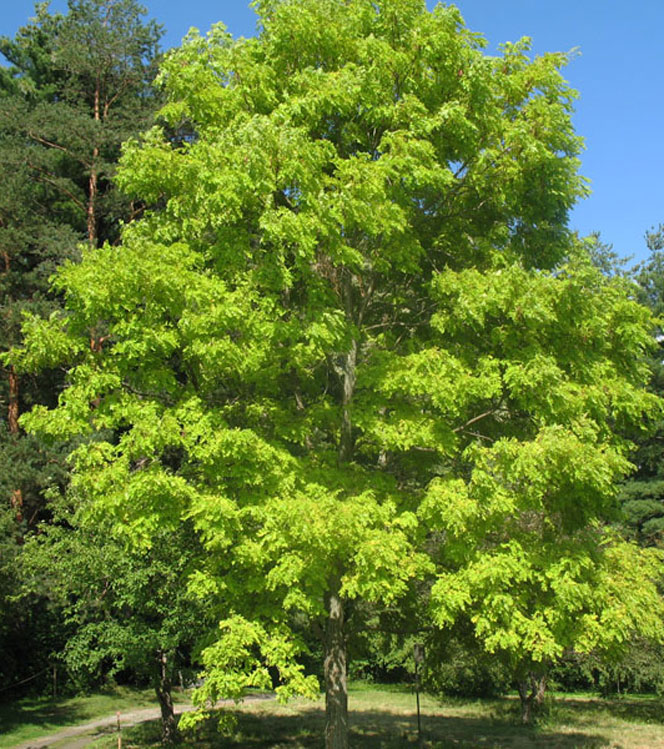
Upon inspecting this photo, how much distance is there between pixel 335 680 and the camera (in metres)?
8.97

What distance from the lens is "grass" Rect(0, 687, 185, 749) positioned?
57.1 ft

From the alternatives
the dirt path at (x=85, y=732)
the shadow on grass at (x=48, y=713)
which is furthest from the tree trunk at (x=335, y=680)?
the shadow on grass at (x=48, y=713)

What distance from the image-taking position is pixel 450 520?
741cm

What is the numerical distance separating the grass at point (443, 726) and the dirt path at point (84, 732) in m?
0.93

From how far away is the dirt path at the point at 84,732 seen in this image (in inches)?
625

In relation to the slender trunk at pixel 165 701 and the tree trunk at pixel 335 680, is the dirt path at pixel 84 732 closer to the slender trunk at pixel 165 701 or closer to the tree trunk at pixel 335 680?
the slender trunk at pixel 165 701

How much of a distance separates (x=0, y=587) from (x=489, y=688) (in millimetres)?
19577

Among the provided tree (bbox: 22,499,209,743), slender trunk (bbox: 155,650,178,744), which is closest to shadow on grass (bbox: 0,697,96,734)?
→ slender trunk (bbox: 155,650,178,744)

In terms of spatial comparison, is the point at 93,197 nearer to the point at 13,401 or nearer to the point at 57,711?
the point at 13,401

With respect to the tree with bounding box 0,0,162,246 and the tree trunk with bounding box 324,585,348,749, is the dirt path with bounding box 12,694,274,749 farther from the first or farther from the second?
the tree with bounding box 0,0,162,246

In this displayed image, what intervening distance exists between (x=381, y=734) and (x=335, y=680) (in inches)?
287

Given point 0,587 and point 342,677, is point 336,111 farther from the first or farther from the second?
point 0,587

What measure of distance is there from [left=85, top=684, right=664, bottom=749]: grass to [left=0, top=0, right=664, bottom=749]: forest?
3104mm

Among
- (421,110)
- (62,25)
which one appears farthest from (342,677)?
(62,25)
